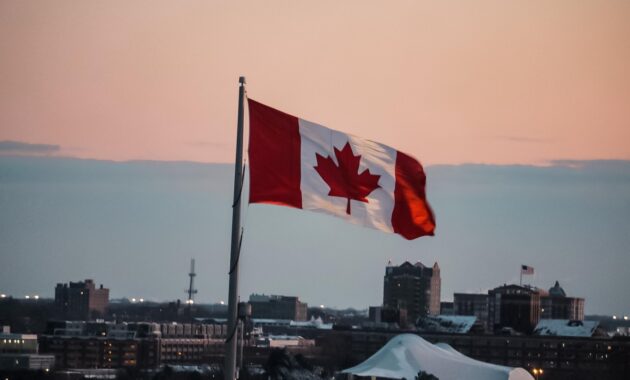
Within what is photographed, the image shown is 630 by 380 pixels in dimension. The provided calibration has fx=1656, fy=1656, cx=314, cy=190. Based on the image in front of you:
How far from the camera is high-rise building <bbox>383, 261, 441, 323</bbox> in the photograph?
15075cm

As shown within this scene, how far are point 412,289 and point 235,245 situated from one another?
141 m

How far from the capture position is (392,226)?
14.3 m

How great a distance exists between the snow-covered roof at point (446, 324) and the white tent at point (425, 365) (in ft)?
123

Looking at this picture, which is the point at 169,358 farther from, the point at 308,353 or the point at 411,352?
the point at 411,352

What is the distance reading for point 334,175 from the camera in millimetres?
14008

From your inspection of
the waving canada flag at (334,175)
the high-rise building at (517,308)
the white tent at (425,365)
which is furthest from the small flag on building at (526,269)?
the waving canada flag at (334,175)

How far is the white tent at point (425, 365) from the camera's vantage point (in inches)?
2667

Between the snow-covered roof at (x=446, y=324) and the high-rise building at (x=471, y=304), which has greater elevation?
the high-rise building at (x=471, y=304)

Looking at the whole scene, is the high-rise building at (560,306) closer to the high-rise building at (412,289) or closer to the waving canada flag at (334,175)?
the high-rise building at (412,289)

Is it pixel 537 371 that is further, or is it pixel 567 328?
pixel 567 328

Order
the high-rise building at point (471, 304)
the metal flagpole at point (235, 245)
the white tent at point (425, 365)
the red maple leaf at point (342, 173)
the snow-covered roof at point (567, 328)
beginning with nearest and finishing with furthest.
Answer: the metal flagpole at point (235, 245) → the red maple leaf at point (342, 173) → the white tent at point (425, 365) → the snow-covered roof at point (567, 328) → the high-rise building at point (471, 304)

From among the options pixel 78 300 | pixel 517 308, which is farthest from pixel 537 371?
pixel 78 300

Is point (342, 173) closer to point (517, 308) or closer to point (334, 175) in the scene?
point (334, 175)

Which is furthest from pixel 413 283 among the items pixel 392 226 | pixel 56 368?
pixel 392 226
